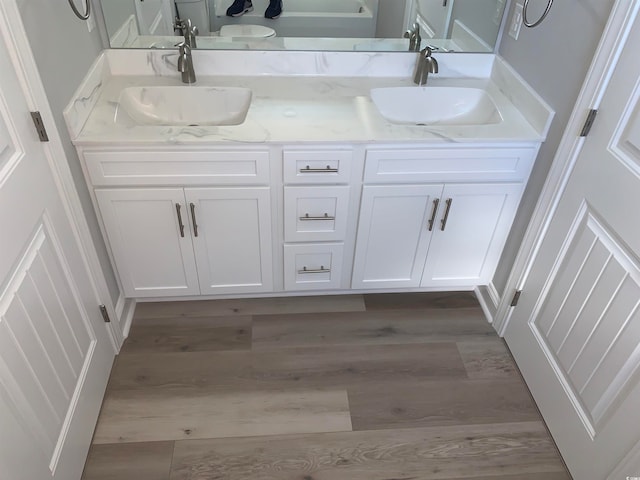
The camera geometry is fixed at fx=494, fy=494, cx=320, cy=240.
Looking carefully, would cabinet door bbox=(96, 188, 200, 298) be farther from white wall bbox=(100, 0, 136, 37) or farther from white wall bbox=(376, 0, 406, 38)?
white wall bbox=(376, 0, 406, 38)

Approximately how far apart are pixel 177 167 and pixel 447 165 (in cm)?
93

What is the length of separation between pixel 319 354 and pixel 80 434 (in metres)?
0.87

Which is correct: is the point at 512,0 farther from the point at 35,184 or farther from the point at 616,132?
the point at 35,184

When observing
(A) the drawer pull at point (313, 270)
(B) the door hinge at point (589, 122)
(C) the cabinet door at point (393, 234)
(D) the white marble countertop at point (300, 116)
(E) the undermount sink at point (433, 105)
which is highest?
(B) the door hinge at point (589, 122)

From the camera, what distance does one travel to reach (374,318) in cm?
214

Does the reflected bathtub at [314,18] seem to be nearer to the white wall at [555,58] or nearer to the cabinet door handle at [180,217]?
the white wall at [555,58]

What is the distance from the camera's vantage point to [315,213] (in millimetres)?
1836

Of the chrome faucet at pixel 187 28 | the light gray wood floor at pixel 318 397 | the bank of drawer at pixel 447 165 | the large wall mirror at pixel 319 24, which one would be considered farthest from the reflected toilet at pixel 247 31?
the light gray wood floor at pixel 318 397

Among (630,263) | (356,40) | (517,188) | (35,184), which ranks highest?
(356,40)

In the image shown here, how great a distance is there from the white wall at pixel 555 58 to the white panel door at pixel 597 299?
143 mm

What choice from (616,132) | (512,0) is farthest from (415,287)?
(512,0)

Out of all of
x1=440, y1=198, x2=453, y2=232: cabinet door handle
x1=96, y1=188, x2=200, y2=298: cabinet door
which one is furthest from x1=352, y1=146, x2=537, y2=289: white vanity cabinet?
x1=96, y1=188, x2=200, y2=298: cabinet door

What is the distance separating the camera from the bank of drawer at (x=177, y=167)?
5.29 ft

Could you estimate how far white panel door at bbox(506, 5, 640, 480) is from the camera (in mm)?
1312
